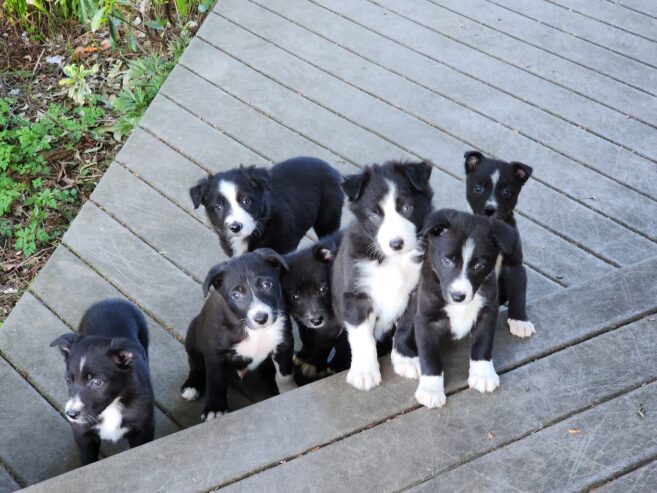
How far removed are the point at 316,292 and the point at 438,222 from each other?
1.04 metres

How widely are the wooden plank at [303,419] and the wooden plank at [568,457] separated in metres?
0.41

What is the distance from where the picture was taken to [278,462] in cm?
327

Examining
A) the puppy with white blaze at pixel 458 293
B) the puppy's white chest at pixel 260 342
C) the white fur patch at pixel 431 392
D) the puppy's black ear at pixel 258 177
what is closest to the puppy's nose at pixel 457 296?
the puppy with white blaze at pixel 458 293

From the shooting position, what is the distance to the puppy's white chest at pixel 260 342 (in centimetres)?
421

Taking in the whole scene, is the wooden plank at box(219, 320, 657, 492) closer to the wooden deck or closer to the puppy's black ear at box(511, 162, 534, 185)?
the wooden deck

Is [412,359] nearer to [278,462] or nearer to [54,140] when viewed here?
[278,462]

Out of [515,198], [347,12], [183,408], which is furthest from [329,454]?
[347,12]

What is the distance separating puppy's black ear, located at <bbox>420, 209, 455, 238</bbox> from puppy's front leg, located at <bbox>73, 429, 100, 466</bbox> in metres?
1.79

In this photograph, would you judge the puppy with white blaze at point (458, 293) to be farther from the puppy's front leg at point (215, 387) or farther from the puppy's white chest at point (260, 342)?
the puppy's front leg at point (215, 387)

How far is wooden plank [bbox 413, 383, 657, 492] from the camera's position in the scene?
3090mm

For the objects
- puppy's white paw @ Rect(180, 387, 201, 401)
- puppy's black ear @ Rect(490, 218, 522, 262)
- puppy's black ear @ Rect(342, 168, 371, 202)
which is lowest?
puppy's white paw @ Rect(180, 387, 201, 401)

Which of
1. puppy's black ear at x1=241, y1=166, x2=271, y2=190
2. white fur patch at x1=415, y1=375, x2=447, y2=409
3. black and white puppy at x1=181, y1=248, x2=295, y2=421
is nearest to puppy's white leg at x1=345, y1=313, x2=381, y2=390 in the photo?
white fur patch at x1=415, y1=375, x2=447, y2=409

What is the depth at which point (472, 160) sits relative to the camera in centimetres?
461

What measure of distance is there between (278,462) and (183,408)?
4.26ft
